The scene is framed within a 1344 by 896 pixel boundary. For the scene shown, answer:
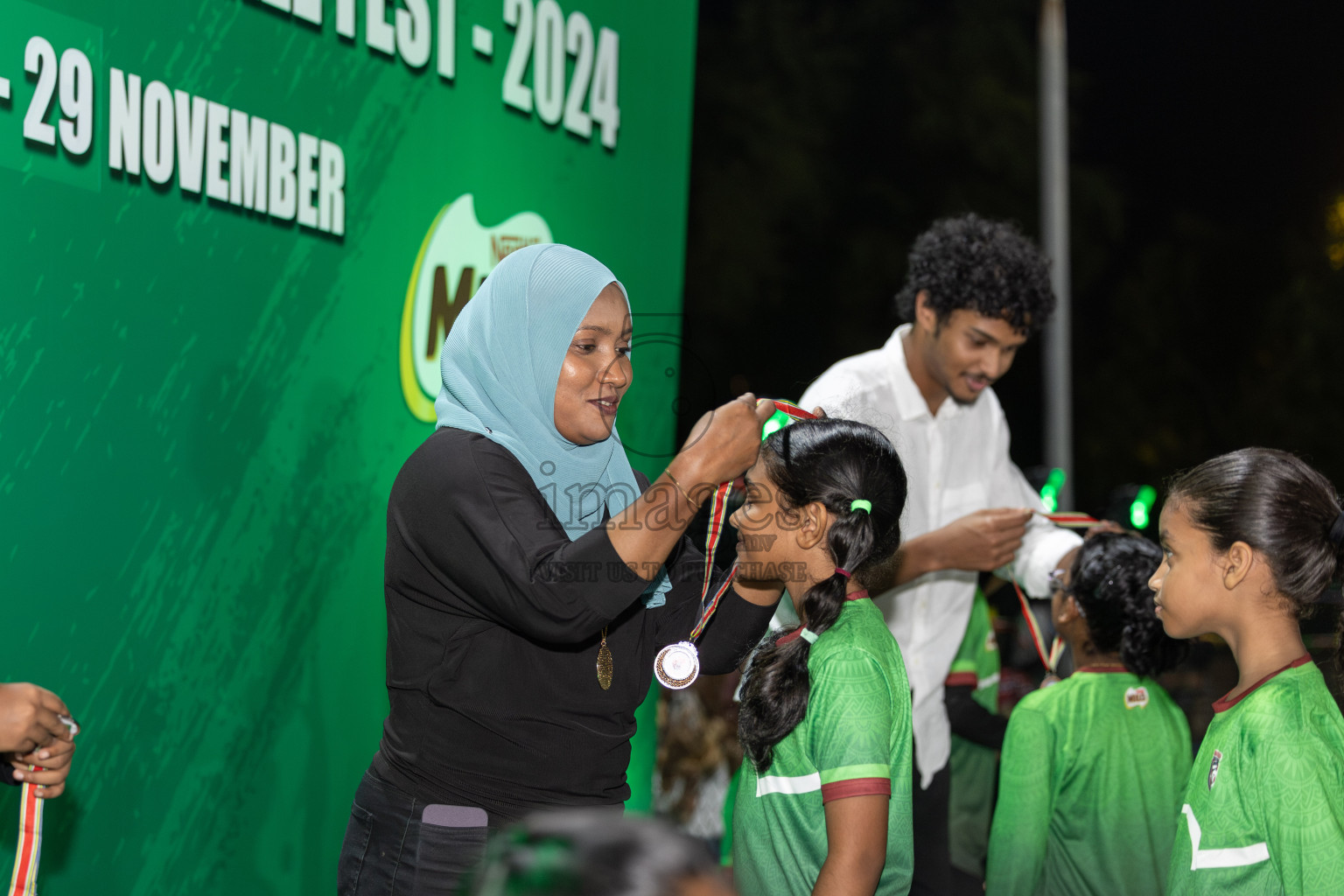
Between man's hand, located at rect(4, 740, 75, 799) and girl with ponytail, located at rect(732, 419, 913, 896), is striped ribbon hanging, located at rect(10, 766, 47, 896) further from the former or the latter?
girl with ponytail, located at rect(732, 419, 913, 896)

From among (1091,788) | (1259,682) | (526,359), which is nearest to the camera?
(526,359)

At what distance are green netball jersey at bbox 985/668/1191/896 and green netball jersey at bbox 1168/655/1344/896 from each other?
1.92 feet

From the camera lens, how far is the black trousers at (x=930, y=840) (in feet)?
9.37

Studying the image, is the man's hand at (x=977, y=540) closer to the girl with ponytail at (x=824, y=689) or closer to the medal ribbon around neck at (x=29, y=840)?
the girl with ponytail at (x=824, y=689)

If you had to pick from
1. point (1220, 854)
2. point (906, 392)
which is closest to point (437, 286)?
point (906, 392)

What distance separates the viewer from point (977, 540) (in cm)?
279

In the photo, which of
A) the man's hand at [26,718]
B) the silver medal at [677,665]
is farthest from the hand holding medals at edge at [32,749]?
the silver medal at [677,665]

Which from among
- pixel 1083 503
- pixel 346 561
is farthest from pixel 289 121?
pixel 1083 503

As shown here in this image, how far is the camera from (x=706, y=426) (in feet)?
6.07

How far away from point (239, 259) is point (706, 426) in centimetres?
141

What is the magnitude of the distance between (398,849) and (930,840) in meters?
1.48

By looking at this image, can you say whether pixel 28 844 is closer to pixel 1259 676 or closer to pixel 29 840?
pixel 29 840

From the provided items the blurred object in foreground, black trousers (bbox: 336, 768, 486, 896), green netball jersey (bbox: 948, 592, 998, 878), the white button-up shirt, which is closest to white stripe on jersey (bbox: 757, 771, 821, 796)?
black trousers (bbox: 336, 768, 486, 896)

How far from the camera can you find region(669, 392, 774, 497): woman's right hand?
5.86 feet
